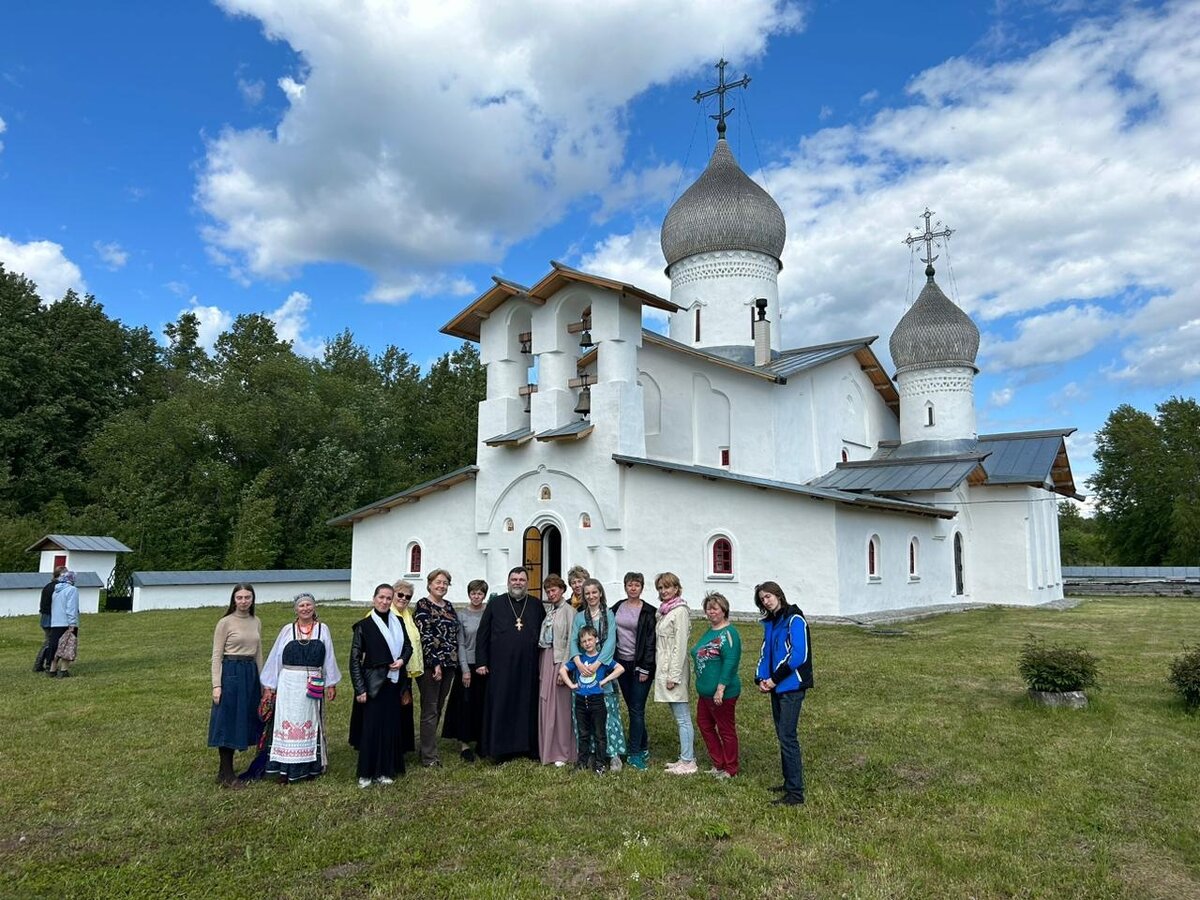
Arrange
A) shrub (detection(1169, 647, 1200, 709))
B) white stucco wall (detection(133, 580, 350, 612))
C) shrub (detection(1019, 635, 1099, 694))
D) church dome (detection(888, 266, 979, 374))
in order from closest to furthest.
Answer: shrub (detection(1169, 647, 1200, 709)), shrub (detection(1019, 635, 1099, 694)), white stucco wall (detection(133, 580, 350, 612)), church dome (detection(888, 266, 979, 374))

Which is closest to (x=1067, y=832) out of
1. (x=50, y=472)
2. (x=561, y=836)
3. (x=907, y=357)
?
(x=561, y=836)

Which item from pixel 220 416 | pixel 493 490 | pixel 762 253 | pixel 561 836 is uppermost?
pixel 762 253

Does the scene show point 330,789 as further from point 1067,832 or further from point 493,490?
point 493,490

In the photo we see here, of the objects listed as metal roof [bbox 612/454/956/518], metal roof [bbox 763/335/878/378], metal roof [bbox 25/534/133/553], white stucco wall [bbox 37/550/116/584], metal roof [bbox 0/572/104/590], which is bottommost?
metal roof [bbox 0/572/104/590]

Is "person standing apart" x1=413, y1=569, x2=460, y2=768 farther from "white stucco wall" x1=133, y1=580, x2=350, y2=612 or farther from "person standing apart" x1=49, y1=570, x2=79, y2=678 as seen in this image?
"white stucco wall" x1=133, y1=580, x2=350, y2=612

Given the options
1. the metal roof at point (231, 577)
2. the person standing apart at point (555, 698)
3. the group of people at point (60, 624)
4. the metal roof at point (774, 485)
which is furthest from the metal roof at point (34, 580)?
the person standing apart at point (555, 698)

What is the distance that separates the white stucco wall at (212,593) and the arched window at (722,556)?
38.4 feet

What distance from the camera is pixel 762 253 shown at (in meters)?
25.8

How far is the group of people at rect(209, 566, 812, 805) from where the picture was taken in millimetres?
6195

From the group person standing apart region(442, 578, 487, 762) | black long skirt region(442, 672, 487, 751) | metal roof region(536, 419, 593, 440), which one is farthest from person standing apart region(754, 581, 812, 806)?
metal roof region(536, 419, 593, 440)

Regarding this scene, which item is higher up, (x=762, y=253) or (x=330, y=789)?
(x=762, y=253)

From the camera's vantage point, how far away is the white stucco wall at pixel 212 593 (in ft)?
72.2

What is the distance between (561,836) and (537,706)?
75.2 inches

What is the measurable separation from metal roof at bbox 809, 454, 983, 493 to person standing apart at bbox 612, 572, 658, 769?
54.7 feet
